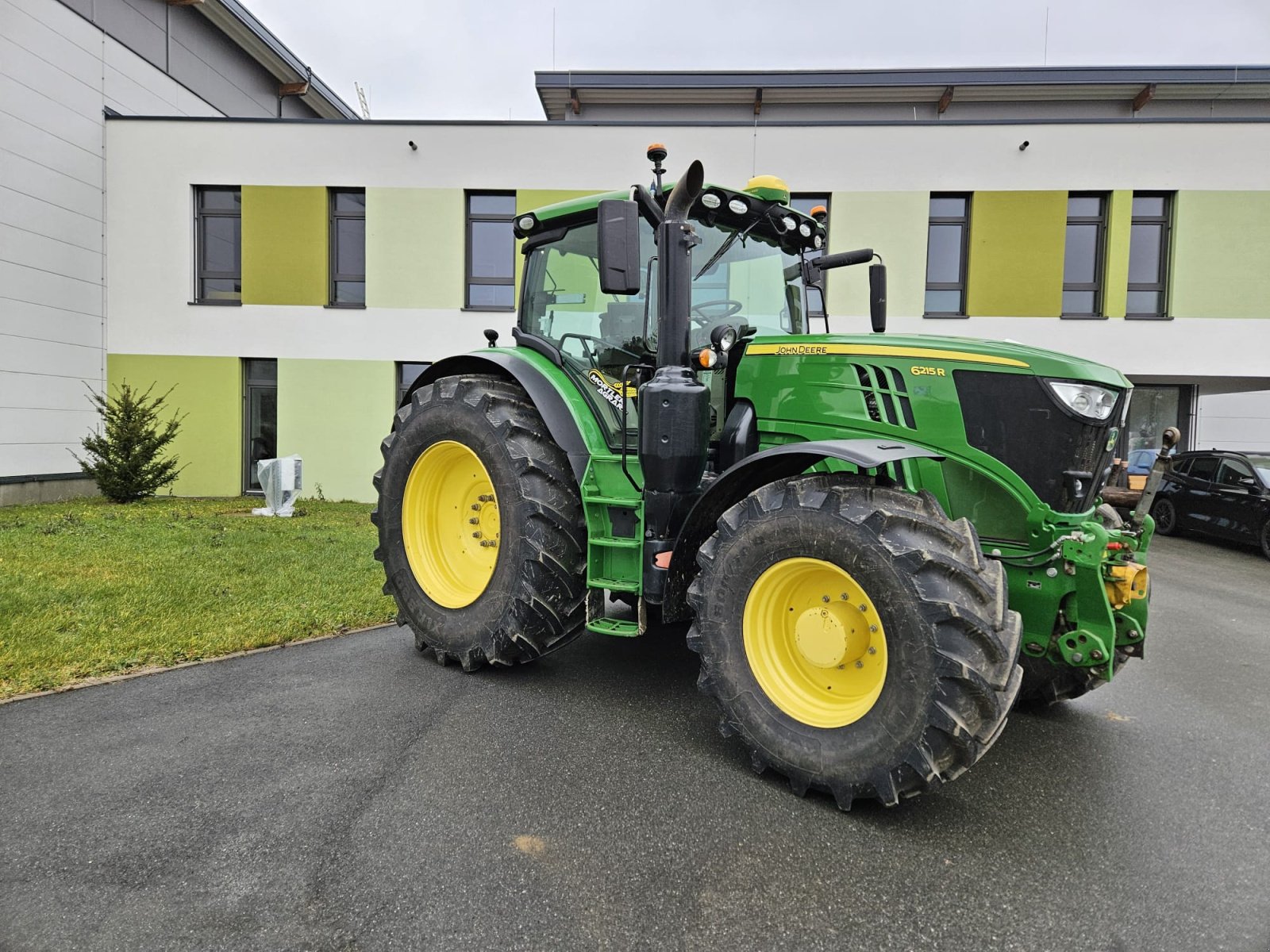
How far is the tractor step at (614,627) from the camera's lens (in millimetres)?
3293

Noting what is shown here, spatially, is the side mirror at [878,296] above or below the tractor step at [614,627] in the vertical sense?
above

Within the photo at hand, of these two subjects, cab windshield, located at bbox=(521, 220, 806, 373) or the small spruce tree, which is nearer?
cab windshield, located at bbox=(521, 220, 806, 373)

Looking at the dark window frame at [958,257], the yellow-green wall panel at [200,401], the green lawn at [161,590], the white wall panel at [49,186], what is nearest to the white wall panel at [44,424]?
the yellow-green wall panel at [200,401]

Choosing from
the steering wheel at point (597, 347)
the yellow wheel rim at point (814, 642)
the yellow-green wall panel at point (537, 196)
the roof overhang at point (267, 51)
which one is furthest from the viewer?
the roof overhang at point (267, 51)

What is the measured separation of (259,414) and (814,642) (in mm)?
12075

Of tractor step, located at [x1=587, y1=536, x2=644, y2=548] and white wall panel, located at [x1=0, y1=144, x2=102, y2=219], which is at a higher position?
white wall panel, located at [x1=0, y1=144, x2=102, y2=219]

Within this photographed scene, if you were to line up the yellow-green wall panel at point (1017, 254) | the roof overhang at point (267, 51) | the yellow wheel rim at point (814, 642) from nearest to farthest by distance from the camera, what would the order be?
the yellow wheel rim at point (814, 642)
the yellow-green wall panel at point (1017, 254)
the roof overhang at point (267, 51)

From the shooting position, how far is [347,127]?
11.7 meters

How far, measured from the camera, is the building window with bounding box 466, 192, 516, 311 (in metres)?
11.9

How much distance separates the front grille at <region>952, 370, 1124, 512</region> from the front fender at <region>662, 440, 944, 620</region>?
223 millimetres

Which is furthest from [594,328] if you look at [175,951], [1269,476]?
[1269,476]

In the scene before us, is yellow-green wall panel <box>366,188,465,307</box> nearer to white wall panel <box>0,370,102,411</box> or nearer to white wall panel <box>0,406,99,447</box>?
white wall panel <box>0,370,102,411</box>

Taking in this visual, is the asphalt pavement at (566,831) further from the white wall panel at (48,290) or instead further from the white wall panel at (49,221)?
the white wall panel at (49,221)

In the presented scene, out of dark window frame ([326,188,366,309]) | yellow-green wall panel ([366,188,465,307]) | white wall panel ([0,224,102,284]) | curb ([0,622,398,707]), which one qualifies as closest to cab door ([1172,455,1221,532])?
curb ([0,622,398,707])
